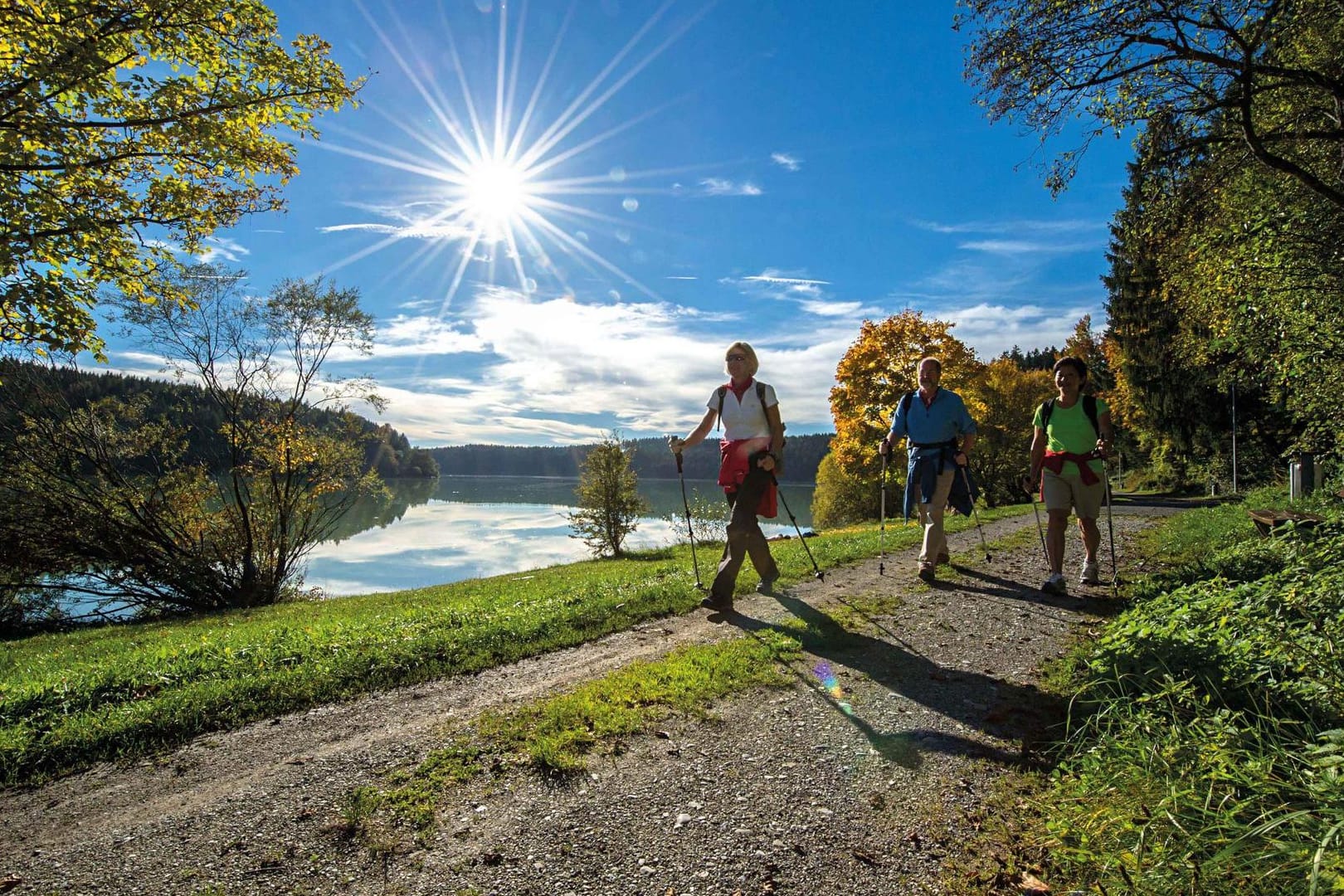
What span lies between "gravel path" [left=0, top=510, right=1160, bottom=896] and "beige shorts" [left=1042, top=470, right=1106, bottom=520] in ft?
10.2

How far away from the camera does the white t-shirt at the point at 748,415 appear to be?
685cm

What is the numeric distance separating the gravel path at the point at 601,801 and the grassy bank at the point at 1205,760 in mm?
410

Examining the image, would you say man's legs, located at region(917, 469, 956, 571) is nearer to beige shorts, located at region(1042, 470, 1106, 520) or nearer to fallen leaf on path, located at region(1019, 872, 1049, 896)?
beige shorts, located at region(1042, 470, 1106, 520)

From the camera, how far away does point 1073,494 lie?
7.46 m

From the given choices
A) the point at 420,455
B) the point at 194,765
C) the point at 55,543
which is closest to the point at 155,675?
the point at 194,765

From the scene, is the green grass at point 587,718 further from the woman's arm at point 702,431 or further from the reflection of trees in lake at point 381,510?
the reflection of trees in lake at point 381,510

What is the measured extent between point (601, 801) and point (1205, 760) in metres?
2.77

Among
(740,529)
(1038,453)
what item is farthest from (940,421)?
(740,529)

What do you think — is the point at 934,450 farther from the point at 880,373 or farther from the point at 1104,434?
the point at 880,373

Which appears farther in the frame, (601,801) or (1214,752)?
(601,801)

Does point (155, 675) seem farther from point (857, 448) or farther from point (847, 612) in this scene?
point (857, 448)

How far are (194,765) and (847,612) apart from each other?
5696mm

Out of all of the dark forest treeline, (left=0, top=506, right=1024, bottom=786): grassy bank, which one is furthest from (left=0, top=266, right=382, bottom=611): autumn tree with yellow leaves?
Result: (left=0, top=506, right=1024, bottom=786): grassy bank

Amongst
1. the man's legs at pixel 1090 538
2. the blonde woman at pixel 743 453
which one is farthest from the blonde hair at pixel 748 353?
the man's legs at pixel 1090 538
